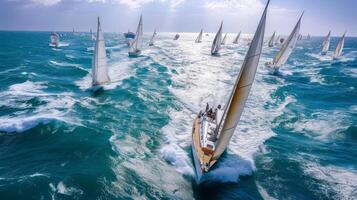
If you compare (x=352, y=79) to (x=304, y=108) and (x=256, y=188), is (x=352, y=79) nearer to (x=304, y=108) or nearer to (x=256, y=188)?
(x=304, y=108)

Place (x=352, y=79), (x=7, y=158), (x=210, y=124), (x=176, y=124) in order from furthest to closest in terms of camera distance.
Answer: (x=352, y=79) → (x=176, y=124) → (x=210, y=124) → (x=7, y=158)

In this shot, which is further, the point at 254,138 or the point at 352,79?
the point at 352,79

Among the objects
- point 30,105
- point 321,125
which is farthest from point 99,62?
point 321,125

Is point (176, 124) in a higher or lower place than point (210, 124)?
lower

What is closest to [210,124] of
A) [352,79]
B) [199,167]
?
[199,167]

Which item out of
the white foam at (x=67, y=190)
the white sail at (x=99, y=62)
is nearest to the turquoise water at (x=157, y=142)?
the white foam at (x=67, y=190)

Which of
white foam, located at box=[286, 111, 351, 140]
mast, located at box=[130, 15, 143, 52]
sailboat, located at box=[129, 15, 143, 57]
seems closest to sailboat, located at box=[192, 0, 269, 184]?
white foam, located at box=[286, 111, 351, 140]

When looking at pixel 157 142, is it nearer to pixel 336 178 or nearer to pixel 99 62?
pixel 336 178
